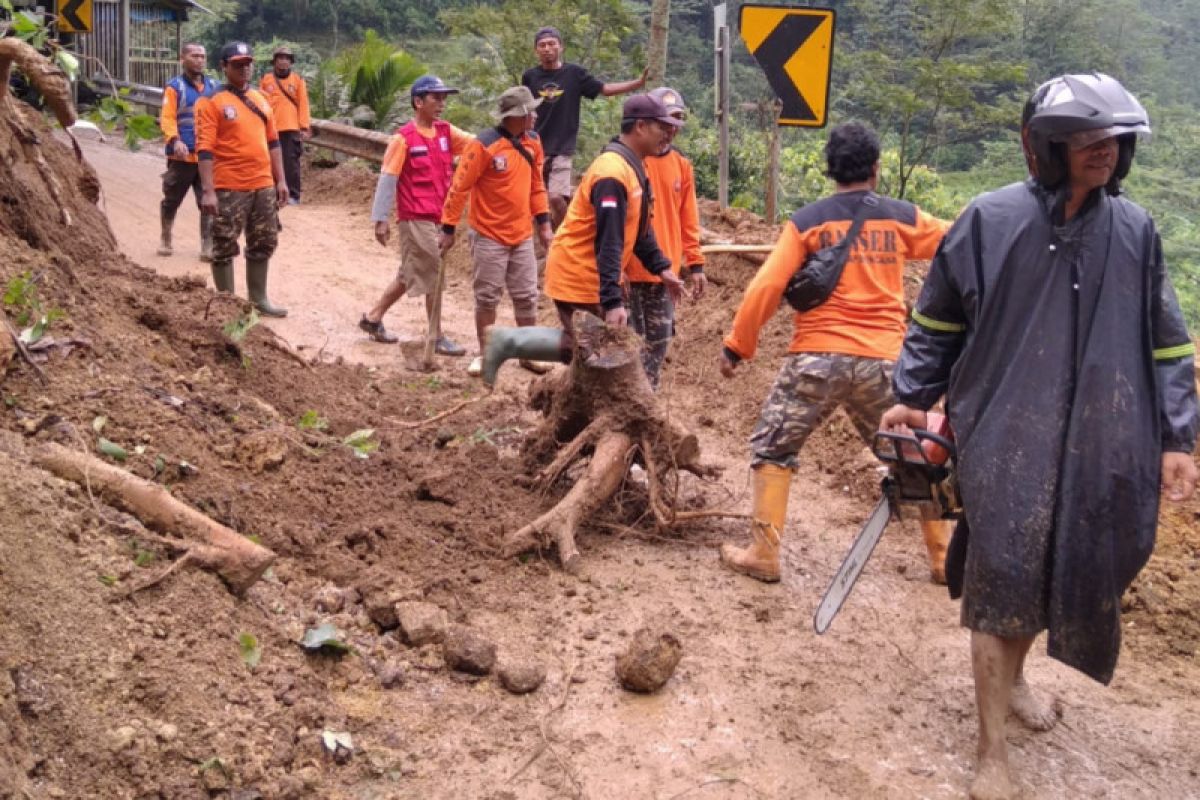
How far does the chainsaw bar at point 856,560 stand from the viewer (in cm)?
404

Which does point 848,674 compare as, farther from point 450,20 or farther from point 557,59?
point 450,20

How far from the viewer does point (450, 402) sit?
7711mm

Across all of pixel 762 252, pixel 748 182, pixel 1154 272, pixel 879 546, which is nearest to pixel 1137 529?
pixel 1154 272

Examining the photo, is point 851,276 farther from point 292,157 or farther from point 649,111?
point 292,157

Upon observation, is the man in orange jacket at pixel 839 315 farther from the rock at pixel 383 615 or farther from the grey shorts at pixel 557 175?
the grey shorts at pixel 557 175

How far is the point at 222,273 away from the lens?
9.06 metres

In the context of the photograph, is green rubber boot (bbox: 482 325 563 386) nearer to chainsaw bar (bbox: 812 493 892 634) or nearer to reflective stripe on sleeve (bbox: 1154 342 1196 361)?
chainsaw bar (bbox: 812 493 892 634)

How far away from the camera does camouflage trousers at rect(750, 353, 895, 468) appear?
16.8ft

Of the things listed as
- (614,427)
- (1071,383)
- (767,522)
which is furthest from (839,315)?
(1071,383)

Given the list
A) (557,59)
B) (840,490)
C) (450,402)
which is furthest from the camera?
(557,59)

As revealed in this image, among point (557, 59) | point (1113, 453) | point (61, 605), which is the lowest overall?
point (61, 605)

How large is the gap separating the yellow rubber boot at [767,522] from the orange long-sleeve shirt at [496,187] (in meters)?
3.50

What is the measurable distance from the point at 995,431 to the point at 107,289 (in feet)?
15.1

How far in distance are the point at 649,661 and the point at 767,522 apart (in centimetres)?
124
